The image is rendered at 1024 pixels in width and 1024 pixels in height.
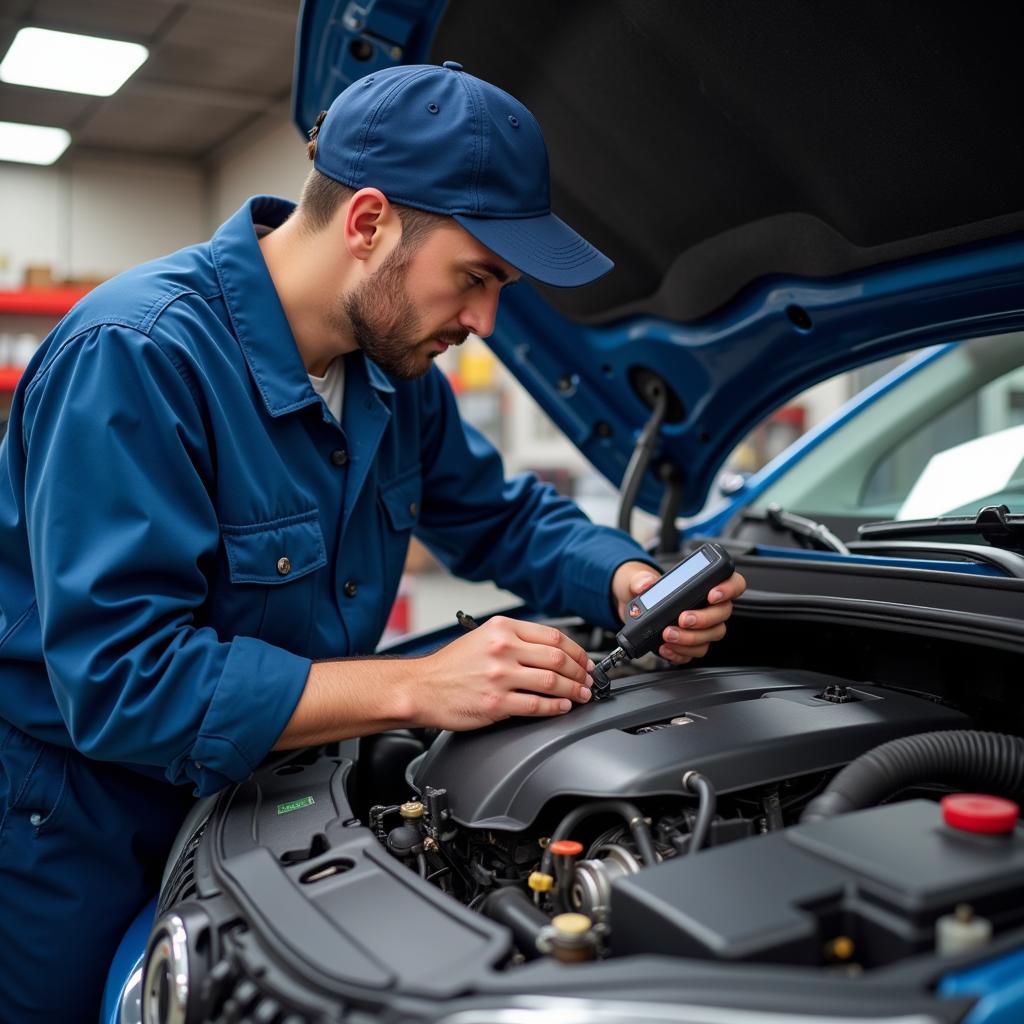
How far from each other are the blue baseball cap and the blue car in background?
19cm

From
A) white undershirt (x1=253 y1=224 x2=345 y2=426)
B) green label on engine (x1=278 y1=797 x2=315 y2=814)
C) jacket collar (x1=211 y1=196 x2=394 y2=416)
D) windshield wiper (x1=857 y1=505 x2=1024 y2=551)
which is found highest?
jacket collar (x1=211 y1=196 x2=394 y2=416)

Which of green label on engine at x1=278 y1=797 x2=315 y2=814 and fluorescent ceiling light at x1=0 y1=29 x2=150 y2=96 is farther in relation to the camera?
fluorescent ceiling light at x1=0 y1=29 x2=150 y2=96

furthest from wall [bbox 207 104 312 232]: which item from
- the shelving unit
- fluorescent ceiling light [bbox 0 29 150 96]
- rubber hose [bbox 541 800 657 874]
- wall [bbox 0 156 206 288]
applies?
rubber hose [bbox 541 800 657 874]

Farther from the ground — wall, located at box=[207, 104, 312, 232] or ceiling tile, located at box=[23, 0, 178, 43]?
ceiling tile, located at box=[23, 0, 178, 43]

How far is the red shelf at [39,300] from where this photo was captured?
23.0ft

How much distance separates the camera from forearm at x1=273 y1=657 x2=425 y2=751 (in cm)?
112

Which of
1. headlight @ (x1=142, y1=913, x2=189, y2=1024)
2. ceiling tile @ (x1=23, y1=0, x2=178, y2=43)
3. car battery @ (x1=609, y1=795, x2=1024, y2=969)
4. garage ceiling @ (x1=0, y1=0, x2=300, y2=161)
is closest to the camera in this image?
car battery @ (x1=609, y1=795, x2=1024, y2=969)

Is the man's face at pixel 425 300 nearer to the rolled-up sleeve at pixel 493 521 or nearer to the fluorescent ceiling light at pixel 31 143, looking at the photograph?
the rolled-up sleeve at pixel 493 521

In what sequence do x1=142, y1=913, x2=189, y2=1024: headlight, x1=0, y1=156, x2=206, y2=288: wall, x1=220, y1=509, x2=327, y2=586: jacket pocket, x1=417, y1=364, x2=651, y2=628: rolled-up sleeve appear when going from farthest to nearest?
x1=0, y1=156, x2=206, y2=288: wall, x1=417, y1=364, x2=651, y2=628: rolled-up sleeve, x1=220, y1=509, x2=327, y2=586: jacket pocket, x1=142, y1=913, x2=189, y2=1024: headlight

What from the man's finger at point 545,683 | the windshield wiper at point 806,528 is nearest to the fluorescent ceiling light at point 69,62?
the windshield wiper at point 806,528

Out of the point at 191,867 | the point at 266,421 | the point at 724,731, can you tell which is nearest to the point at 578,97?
the point at 266,421

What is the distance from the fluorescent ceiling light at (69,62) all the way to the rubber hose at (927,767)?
19.2 ft

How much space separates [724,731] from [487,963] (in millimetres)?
394

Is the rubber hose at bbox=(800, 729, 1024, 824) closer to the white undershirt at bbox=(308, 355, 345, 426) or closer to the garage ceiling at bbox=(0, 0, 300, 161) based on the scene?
the white undershirt at bbox=(308, 355, 345, 426)
